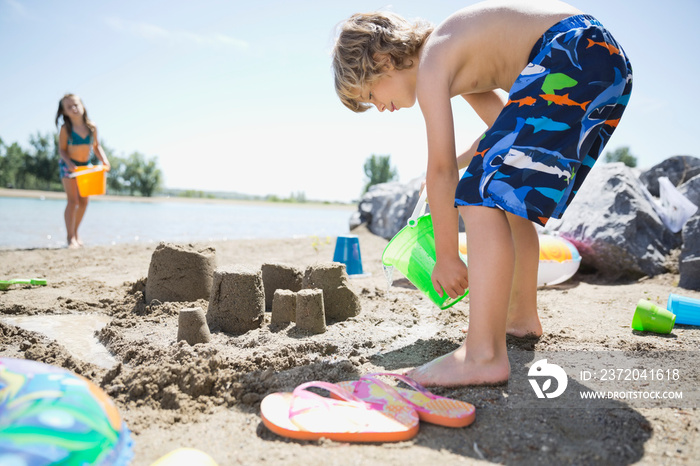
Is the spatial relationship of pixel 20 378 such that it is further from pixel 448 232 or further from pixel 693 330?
pixel 693 330

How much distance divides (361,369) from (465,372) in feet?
1.46

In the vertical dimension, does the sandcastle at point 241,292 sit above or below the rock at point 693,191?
below

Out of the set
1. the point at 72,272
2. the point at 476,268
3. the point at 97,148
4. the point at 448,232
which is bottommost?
the point at 72,272

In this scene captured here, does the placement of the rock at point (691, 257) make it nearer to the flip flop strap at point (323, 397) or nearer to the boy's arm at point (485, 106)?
the boy's arm at point (485, 106)

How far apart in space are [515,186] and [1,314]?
2.89 m

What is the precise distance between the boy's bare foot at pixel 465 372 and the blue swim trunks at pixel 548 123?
524mm

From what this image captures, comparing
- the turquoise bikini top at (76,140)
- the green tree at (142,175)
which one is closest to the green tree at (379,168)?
the green tree at (142,175)

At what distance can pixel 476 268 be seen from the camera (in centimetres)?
156

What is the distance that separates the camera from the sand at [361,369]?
1198 millimetres

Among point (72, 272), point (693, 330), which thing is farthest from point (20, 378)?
point (72, 272)

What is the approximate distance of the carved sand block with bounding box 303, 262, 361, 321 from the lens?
2611mm

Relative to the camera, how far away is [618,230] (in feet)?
13.1

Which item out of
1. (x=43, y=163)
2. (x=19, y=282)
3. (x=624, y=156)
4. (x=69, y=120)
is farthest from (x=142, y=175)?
(x=624, y=156)

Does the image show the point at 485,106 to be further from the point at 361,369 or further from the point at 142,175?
the point at 142,175
